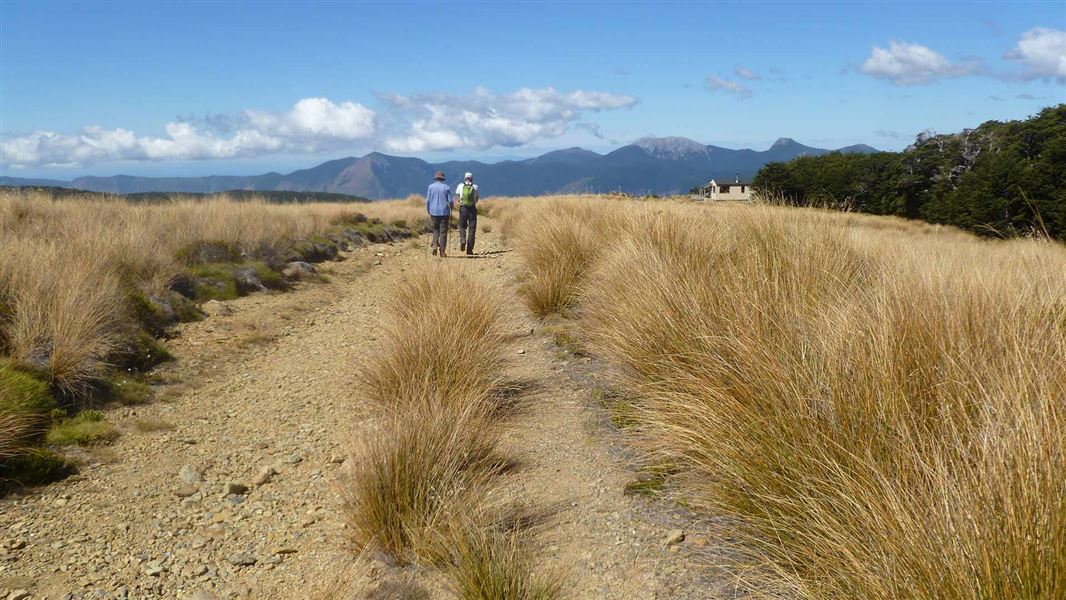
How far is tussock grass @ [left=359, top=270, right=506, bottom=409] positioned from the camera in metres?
4.25

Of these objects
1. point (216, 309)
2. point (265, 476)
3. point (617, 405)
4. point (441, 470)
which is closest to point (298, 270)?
point (216, 309)

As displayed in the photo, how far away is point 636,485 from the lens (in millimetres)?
3164

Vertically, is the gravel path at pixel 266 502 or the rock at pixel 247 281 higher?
the rock at pixel 247 281

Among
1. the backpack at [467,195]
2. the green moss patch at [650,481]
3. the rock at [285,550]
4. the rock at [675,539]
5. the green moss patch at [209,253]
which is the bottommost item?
the rock at [285,550]

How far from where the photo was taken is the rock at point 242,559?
310 centimetres

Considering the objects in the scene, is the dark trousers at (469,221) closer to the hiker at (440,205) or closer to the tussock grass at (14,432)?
the hiker at (440,205)

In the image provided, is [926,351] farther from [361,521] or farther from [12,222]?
[12,222]

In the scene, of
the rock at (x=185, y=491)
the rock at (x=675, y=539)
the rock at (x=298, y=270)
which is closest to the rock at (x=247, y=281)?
the rock at (x=298, y=270)

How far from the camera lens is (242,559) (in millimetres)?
3131

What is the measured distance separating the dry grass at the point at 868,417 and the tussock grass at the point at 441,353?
1.03 meters

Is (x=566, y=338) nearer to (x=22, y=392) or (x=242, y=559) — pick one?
(x=242, y=559)

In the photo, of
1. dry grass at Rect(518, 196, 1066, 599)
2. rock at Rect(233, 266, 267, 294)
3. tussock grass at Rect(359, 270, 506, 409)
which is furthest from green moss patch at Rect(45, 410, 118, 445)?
rock at Rect(233, 266, 267, 294)

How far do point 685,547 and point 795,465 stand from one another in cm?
61

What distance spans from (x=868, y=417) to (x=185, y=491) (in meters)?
3.94
